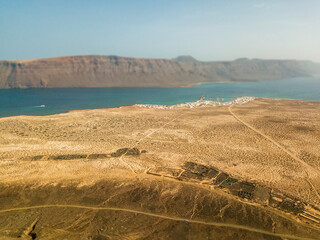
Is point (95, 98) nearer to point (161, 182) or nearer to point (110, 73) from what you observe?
point (161, 182)

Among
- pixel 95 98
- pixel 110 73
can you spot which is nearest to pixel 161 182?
pixel 95 98

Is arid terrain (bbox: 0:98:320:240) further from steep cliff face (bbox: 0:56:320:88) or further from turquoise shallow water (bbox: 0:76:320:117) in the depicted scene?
steep cliff face (bbox: 0:56:320:88)

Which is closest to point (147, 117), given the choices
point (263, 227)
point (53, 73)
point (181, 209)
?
point (181, 209)

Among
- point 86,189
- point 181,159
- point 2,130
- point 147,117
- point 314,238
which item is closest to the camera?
point 314,238

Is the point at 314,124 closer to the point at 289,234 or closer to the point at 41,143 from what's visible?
the point at 289,234

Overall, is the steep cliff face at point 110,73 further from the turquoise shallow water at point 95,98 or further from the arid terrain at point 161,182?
the arid terrain at point 161,182

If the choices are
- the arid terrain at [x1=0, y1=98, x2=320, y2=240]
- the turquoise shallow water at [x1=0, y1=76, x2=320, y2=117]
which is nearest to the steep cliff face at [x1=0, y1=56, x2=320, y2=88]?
the turquoise shallow water at [x1=0, y1=76, x2=320, y2=117]
